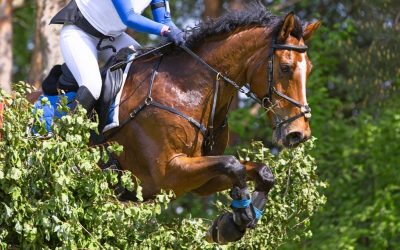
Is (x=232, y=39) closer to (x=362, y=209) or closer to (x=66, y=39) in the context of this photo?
(x=66, y=39)

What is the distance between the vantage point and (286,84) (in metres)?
7.63

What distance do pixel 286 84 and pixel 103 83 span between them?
1311 millimetres

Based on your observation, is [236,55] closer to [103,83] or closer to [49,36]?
[103,83]

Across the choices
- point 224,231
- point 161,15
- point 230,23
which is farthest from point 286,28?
point 224,231

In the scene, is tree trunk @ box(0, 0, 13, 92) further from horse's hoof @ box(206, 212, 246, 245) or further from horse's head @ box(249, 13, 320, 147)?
horse's head @ box(249, 13, 320, 147)

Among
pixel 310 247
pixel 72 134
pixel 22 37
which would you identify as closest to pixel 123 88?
pixel 72 134

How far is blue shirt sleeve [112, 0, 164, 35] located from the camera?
7.75 m

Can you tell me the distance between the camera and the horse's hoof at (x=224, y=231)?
7656 mm

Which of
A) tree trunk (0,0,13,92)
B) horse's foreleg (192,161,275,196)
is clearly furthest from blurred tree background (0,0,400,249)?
horse's foreleg (192,161,275,196)

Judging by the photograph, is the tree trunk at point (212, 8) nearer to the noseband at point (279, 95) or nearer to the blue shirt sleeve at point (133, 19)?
the blue shirt sleeve at point (133, 19)

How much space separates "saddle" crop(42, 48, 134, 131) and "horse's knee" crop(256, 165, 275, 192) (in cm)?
115

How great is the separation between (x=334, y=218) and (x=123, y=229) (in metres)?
9.15

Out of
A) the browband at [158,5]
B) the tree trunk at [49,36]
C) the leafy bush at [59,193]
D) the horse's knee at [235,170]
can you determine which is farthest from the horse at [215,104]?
the tree trunk at [49,36]

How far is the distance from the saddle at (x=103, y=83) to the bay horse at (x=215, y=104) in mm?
91
